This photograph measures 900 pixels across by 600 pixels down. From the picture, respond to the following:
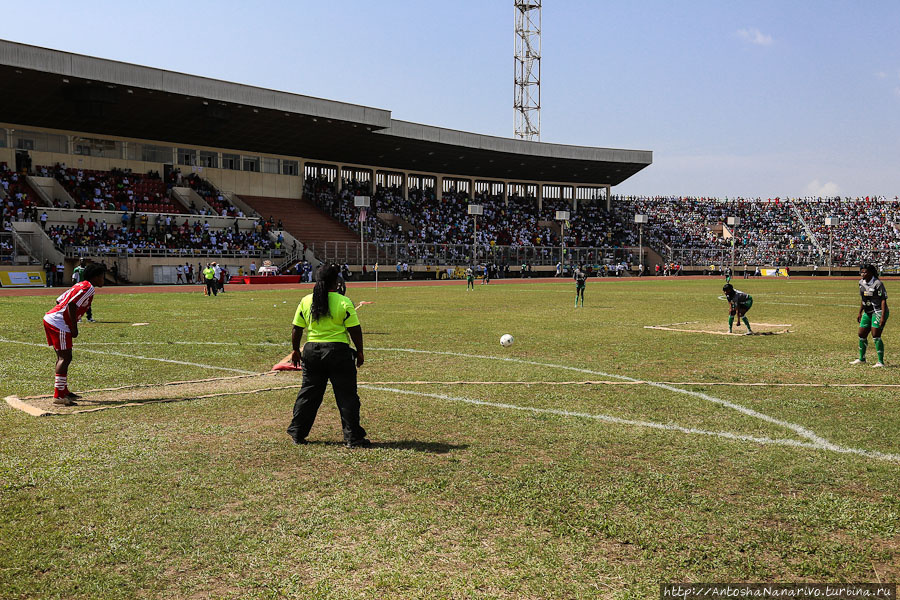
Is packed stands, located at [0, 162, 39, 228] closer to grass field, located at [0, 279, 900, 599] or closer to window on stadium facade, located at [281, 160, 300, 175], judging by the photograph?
window on stadium facade, located at [281, 160, 300, 175]

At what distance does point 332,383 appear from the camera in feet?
24.4

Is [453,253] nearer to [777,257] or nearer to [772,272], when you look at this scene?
[772,272]

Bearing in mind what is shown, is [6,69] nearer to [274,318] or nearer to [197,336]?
[274,318]

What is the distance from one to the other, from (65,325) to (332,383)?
4.79 m

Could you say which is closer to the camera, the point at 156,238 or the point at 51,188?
the point at 156,238

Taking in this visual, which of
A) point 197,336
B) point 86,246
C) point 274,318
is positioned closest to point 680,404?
point 197,336

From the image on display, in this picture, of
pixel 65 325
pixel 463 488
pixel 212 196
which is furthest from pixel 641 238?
pixel 463 488

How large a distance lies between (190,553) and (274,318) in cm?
1916

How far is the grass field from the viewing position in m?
4.62

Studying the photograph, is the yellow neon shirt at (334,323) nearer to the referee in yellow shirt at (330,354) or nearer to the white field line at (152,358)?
the referee in yellow shirt at (330,354)

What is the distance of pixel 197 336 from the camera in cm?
1811

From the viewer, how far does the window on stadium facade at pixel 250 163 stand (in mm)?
69000

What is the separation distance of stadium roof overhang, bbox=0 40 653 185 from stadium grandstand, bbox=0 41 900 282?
152mm

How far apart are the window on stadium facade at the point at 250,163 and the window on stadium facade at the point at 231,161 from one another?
0.55m
